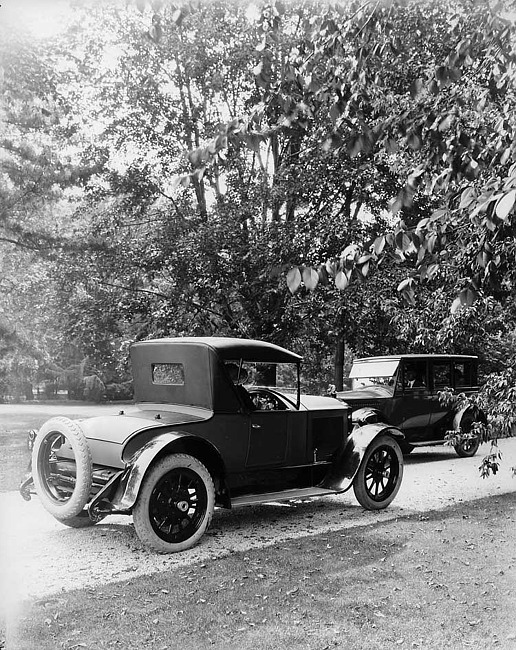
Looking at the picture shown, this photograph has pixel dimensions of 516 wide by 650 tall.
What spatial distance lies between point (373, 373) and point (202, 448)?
269 centimetres

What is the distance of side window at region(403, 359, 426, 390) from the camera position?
5992 millimetres

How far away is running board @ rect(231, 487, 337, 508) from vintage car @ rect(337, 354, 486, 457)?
1.41 meters

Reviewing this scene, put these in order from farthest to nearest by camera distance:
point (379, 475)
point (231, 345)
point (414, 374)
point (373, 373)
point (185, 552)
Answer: point (414, 374)
point (373, 373)
point (379, 475)
point (231, 345)
point (185, 552)

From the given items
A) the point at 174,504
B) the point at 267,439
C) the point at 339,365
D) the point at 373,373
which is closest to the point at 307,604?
the point at 174,504

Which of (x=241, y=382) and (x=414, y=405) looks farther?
(x=414, y=405)

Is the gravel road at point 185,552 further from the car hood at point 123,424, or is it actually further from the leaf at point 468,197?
the leaf at point 468,197

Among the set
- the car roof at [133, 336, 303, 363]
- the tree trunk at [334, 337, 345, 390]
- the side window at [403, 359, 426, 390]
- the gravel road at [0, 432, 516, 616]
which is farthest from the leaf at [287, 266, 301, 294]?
the side window at [403, 359, 426, 390]

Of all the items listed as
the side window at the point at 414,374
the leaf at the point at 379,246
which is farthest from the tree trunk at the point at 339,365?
the leaf at the point at 379,246

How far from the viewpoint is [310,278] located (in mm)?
1515

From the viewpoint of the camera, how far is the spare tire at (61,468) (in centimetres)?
302

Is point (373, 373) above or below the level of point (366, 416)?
above

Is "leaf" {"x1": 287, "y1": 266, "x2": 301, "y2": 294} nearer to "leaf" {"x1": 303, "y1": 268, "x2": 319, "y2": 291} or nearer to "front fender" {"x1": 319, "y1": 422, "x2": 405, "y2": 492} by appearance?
"leaf" {"x1": 303, "y1": 268, "x2": 319, "y2": 291}

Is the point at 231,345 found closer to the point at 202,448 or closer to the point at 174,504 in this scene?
the point at 202,448

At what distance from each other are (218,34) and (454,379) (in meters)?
3.91
